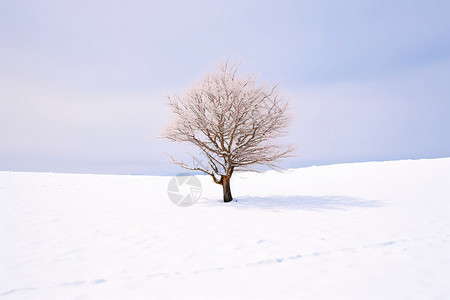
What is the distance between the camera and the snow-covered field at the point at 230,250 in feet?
13.3

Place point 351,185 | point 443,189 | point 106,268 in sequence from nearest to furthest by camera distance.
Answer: point 106,268, point 443,189, point 351,185

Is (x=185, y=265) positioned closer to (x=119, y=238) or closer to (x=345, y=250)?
(x=119, y=238)

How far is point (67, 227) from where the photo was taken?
8242 mm

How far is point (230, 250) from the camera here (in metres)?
5.77

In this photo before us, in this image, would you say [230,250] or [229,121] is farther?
[229,121]

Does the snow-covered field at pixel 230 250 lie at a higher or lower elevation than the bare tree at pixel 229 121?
lower

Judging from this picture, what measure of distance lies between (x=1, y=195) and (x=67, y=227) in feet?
30.5

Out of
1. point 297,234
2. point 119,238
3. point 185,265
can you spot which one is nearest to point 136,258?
point 185,265

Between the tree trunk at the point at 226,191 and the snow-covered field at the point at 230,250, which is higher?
the tree trunk at the point at 226,191

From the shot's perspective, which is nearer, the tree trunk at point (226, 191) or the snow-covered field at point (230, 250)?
the snow-covered field at point (230, 250)

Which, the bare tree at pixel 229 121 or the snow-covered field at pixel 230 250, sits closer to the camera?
the snow-covered field at pixel 230 250

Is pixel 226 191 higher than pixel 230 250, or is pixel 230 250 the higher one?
pixel 226 191

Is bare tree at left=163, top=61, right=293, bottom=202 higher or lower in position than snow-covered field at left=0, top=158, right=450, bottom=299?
higher

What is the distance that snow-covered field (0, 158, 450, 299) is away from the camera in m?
4.06
